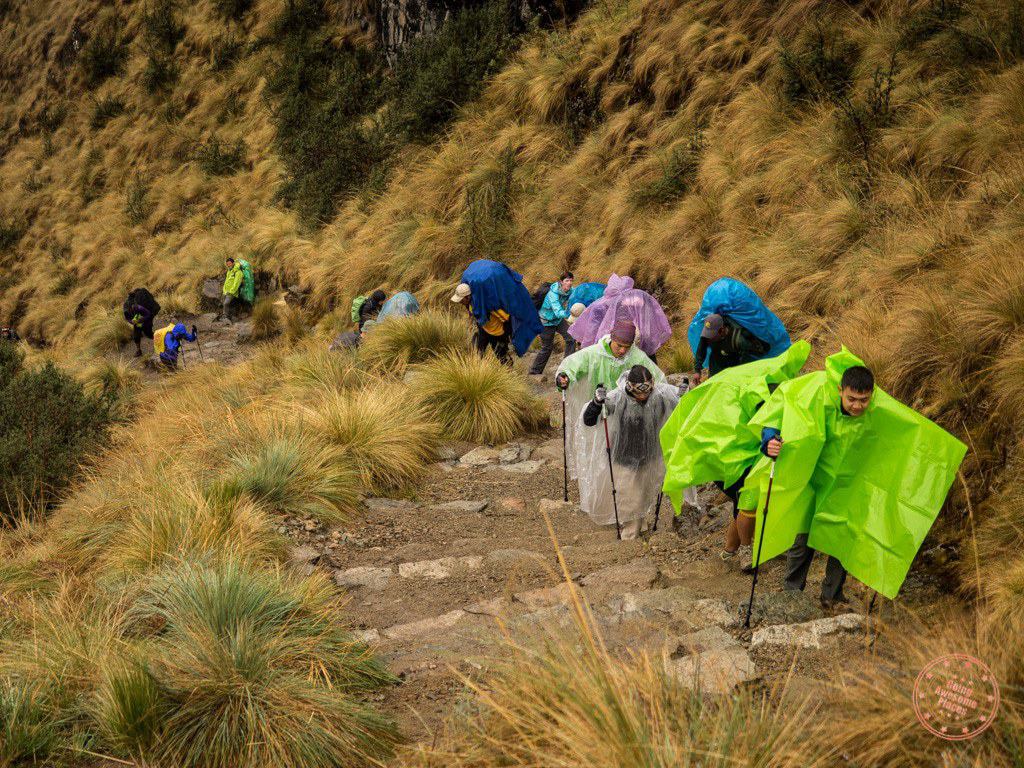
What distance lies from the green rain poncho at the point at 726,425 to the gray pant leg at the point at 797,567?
588 mm

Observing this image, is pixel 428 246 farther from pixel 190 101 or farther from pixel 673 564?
pixel 190 101

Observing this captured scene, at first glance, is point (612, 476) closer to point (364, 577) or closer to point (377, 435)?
point (364, 577)

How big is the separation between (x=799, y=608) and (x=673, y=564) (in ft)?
3.74

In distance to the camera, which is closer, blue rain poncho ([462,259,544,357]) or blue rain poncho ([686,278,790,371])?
blue rain poncho ([686,278,790,371])

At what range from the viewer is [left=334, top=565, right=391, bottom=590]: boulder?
236 inches

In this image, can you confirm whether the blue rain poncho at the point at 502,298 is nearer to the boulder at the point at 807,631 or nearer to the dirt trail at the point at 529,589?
the dirt trail at the point at 529,589

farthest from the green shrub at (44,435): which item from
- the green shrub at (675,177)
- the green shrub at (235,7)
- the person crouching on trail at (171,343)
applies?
the green shrub at (235,7)

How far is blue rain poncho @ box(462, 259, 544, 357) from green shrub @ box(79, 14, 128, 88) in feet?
88.7

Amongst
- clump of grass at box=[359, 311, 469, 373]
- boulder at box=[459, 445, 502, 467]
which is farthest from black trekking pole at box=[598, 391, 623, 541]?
clump of grass at box=[359, 311, 469, 373]

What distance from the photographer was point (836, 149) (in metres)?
10.7

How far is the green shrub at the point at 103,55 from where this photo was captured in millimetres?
31047

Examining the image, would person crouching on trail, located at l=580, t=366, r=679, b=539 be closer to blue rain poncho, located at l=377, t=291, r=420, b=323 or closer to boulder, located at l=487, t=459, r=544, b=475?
boulder, located at l=487, t=459, r=544, b=475

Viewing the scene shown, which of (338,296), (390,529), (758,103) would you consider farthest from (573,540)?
(338,296)

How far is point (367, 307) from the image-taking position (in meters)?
13.0
